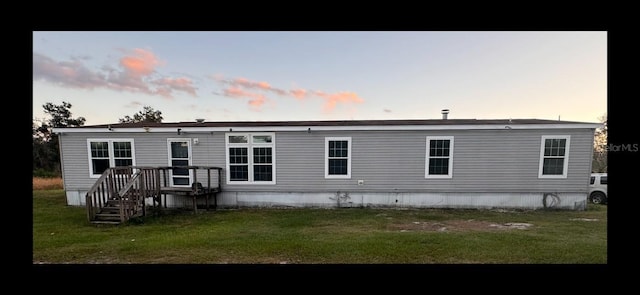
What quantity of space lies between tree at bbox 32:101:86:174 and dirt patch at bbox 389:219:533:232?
2115 centimetres

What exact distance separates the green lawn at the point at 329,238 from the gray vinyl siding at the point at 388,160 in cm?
86

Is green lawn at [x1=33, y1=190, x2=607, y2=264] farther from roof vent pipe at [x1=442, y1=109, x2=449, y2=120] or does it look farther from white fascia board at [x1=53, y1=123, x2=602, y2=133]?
roof vent pipe at [x1=442, y1=109, x2=449, y2=120]

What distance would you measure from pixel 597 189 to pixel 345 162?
859 centimetres

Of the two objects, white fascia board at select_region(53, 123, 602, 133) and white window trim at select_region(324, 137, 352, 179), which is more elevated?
white fascia board at select_region(53, 123, 602, 133)

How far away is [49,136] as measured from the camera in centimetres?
2070

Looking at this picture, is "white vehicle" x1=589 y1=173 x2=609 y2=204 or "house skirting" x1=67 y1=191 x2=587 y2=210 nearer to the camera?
"house skirting" x1=67 y1=191 x2=587 y2=210

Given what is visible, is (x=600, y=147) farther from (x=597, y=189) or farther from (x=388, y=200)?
(x=597, y=189)

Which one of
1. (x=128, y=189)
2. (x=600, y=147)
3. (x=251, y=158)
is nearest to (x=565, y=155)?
(x=600, y=147)

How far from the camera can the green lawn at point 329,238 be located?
3.62 metres

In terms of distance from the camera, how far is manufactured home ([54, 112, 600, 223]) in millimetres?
7207

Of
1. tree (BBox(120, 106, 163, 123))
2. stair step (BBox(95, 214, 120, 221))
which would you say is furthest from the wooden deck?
tree (BBox(120, 106, 163, 123))

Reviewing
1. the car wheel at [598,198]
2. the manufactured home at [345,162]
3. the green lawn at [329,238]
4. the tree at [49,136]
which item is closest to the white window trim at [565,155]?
the manufactured home at [345,162]

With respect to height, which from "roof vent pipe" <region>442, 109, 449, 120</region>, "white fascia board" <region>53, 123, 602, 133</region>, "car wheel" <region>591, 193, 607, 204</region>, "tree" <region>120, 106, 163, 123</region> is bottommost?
"car wheel" <region>591, 193, 607, 204</region>
